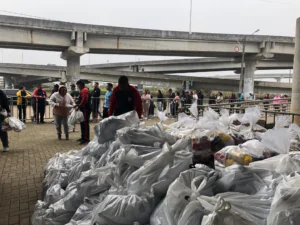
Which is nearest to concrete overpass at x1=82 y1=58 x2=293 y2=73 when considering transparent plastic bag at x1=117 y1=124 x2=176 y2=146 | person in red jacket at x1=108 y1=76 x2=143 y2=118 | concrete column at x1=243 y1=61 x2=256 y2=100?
concrete column at x1=243 y1=61 x2=256 y2=100

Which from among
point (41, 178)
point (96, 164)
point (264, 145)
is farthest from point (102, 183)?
point (41, 178)

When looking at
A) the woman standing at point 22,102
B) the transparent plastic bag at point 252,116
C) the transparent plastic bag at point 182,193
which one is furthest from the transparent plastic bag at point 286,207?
the woman standing at point 22,102

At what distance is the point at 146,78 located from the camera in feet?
120

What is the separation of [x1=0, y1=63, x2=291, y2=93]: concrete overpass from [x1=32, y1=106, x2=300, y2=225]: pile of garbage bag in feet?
107

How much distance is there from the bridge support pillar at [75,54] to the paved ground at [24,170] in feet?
45.7

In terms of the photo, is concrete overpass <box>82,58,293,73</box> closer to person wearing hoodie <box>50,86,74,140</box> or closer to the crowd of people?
the crowd of people

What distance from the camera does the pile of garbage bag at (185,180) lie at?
1570mm

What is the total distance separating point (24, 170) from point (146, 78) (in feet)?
105

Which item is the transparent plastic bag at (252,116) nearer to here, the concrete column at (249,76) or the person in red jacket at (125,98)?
the person in red jacket at (125,98)

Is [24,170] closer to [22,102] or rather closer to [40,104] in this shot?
[40,104]

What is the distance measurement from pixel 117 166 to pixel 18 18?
66.5ft

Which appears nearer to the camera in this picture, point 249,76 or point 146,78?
point 249,76

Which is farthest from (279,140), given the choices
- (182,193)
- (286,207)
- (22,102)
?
(22,102)

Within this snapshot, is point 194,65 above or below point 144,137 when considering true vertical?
above
